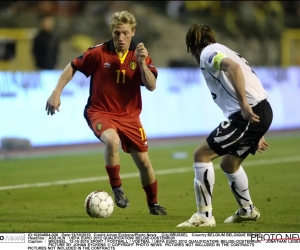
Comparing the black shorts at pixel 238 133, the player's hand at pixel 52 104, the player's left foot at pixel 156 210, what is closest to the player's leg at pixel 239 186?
the black shorts at pixel 238 133

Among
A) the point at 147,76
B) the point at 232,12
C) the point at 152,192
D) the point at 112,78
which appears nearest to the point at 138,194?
the point at 152,192

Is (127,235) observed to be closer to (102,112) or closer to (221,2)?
(102,112)

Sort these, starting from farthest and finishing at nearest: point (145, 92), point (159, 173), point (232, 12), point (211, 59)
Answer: point (232, 12) < point (145, 92) < point (159, 173) < point (211, 59)

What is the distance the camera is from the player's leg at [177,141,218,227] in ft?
24.5

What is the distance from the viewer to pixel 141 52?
27.5 ft

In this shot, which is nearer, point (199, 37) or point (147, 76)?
point (199, 37)

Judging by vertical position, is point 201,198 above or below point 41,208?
above

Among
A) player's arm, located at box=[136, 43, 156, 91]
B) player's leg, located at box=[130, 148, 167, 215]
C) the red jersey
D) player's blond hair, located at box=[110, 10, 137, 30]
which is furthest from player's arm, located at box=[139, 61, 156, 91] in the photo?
player's leg, located at box=[130, 148, 167, 215]

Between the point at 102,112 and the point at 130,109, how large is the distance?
0.32 meters

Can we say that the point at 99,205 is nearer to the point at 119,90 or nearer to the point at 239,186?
the point at 119,90

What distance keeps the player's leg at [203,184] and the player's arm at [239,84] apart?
582mm

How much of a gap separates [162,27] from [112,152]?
17054 mm

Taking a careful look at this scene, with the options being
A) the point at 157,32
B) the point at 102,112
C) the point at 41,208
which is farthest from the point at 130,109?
the point at 157,32

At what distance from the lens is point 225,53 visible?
738 centimetres
